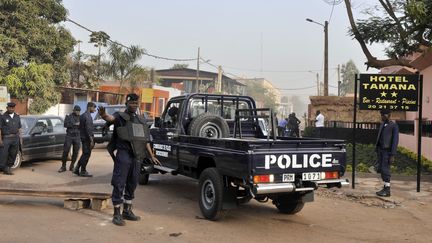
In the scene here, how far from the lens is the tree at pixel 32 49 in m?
22.8

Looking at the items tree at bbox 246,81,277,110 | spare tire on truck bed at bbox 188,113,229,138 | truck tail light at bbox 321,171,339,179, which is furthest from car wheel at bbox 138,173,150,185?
tree at bbox 246,81,277,110

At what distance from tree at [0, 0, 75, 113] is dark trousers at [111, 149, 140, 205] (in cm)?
1823

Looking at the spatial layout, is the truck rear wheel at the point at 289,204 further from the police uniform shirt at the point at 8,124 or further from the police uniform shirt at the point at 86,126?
the police uniform shirt at the point at 8,124

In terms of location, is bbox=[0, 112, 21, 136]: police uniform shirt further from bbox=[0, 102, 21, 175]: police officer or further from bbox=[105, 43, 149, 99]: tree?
bbox=[105, 43, 149, 99]: tree

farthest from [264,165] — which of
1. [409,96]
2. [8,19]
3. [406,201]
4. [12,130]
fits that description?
[8,19]

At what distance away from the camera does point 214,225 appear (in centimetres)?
648

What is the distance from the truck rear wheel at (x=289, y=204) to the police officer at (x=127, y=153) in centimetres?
231

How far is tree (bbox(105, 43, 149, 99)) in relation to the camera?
32.6 meters

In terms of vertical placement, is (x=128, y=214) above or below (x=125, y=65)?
below

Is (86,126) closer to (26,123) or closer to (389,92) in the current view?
(26,123)

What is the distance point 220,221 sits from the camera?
6.71 m

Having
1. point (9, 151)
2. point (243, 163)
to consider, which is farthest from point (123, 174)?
point (9, 151)

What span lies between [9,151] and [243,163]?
23.0 feet

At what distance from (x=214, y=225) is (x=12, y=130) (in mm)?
6337
